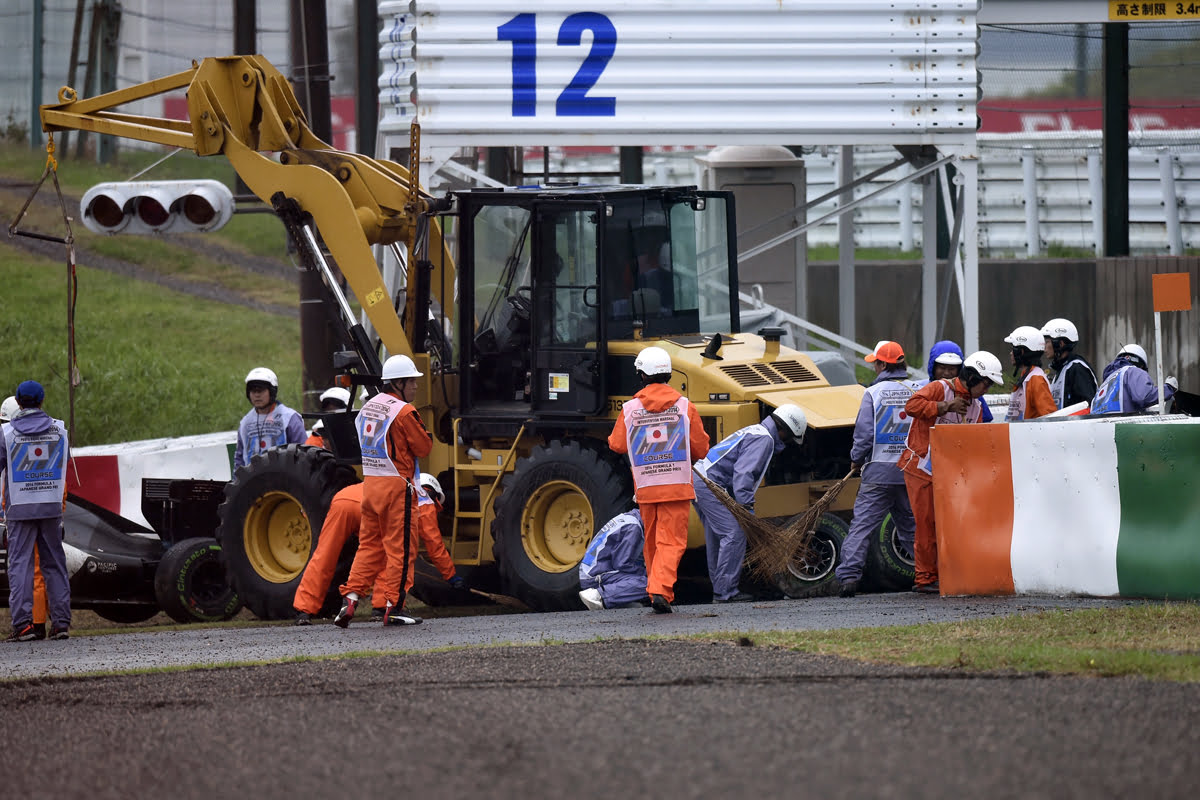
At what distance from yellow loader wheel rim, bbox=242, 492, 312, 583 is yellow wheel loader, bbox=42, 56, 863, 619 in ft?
0.05

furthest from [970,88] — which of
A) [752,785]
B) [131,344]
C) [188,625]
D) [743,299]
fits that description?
[131,344]

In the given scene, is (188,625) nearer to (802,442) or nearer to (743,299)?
(802,442)

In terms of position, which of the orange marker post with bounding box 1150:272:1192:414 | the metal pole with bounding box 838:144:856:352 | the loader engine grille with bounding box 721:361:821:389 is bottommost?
the loader engine grille with bounding box 721:361:821:389

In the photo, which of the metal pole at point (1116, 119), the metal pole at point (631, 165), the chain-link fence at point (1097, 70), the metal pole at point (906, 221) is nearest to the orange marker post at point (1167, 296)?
the metal pole at point (1116, 119)

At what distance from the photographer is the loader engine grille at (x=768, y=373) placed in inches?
481

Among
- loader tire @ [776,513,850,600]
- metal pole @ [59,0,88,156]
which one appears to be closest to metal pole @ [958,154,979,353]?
loader tire @ [776,513,850,600]

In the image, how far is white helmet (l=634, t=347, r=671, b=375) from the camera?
11.4 m

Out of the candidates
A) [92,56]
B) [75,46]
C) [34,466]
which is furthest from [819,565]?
[92,56]

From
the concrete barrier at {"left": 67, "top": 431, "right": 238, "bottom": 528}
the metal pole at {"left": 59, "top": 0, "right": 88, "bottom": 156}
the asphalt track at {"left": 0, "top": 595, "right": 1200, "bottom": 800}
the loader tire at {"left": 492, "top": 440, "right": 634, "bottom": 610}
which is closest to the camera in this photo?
the asphalt track at {"left": 0, "top": 595, "right": 1200, "bottom": 800}

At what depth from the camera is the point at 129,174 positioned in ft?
96.4

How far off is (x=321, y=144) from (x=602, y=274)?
11.3 ft

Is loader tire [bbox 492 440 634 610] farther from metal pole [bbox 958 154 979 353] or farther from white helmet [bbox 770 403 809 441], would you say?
metal pole [bbox 958 154 979 353]

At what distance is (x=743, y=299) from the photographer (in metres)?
17.0

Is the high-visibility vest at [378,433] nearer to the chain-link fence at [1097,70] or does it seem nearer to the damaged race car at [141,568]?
the damaged race car at [141,568]
